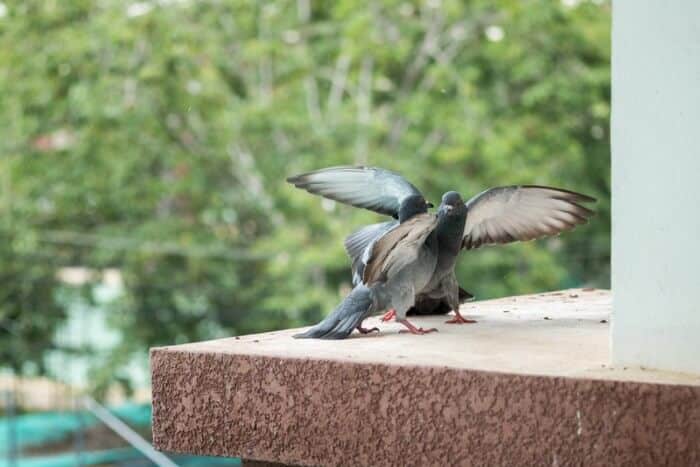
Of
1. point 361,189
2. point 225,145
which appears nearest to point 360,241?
point 361,189

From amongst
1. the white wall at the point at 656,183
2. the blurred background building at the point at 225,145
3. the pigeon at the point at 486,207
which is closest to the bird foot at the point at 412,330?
the pigeon at the point at 486,207

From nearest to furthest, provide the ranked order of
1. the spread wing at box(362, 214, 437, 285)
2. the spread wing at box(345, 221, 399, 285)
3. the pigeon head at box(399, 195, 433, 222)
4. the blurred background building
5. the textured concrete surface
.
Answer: the textured concrete surface < the spread wing at box(362, 214, 437, 285) < the pigeon head at box(399, 195, 433, 222) < the spread wing at box(345, 221, 399, 285) < the blurred background building

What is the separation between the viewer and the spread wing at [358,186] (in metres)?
2.07

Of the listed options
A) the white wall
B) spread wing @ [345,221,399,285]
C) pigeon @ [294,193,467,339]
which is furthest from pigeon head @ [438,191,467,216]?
the white wall

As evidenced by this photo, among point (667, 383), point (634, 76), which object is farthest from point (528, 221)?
point (667, 383)

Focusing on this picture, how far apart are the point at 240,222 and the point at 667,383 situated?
21.5 ft

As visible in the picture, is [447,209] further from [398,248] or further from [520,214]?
[520,214]

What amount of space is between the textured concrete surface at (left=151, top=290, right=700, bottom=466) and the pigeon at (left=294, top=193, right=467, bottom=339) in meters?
0.07

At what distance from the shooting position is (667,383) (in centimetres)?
134

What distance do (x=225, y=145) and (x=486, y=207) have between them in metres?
5.46

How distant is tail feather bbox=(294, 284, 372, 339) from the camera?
181 cm

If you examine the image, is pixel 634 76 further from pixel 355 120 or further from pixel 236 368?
pixel 355 120

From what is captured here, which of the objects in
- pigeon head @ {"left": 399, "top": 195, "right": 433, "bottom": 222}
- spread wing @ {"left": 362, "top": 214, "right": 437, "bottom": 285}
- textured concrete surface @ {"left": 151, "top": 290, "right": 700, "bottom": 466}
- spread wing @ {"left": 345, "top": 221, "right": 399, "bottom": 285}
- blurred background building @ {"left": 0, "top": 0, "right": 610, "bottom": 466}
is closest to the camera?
textured concrete surface @ {"left": 151, "top": 290, "right": 700, "bottom": 466}

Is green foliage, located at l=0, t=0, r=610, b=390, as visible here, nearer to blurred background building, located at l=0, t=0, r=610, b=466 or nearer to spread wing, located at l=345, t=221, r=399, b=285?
blurred background building, located at l=0, t=0, r=610, b=466
